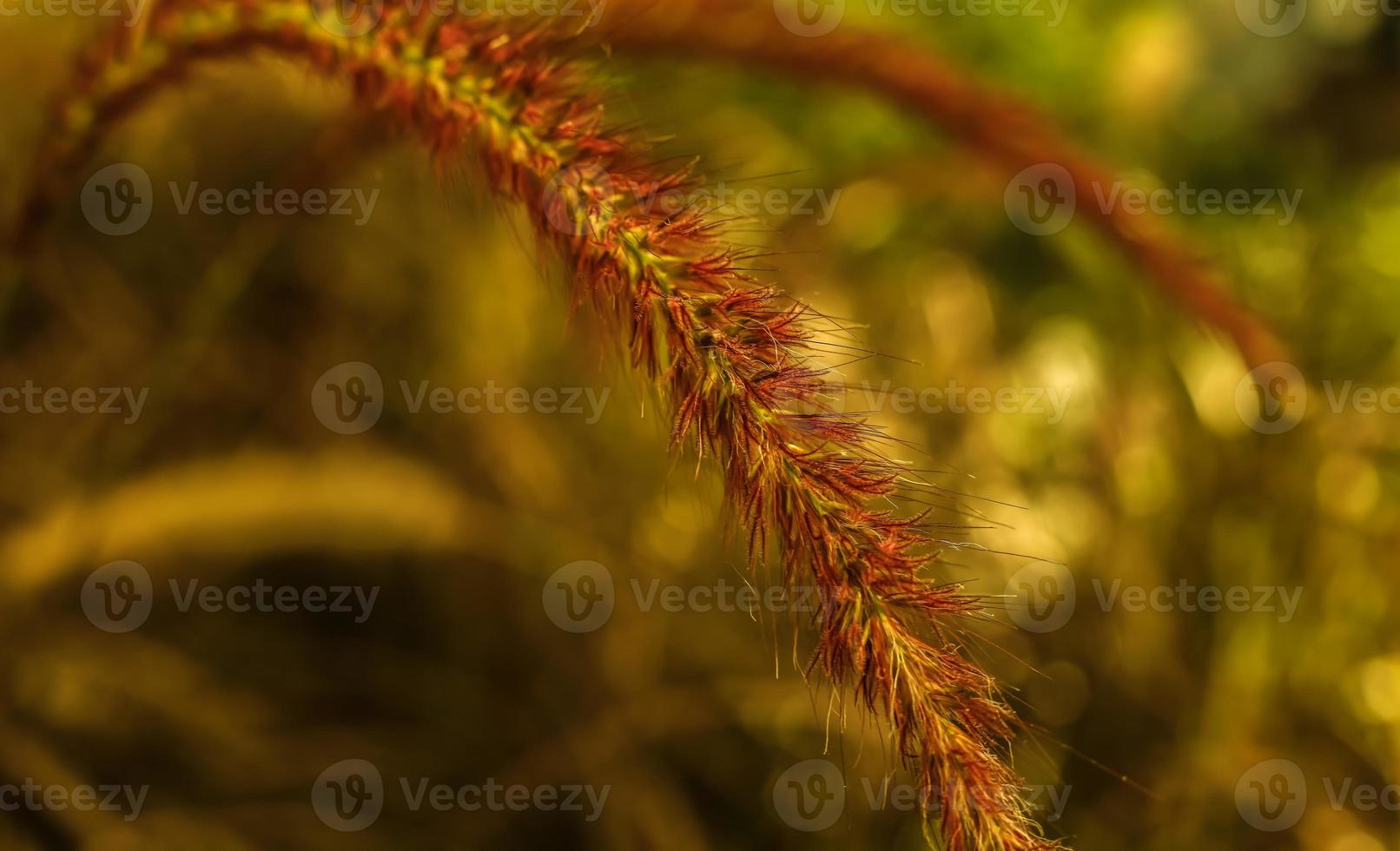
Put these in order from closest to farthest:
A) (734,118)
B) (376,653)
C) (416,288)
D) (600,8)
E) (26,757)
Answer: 1. (600,8)
2. (26,757)
3. (376,653)
4. (416,288)
5. (734,118)

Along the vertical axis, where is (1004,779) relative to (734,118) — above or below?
below

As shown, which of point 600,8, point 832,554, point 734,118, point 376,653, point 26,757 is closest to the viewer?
point 832,554

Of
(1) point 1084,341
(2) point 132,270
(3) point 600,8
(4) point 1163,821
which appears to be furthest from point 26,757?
(1) point 1084,341

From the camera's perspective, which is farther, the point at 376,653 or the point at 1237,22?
the point at 1237,22

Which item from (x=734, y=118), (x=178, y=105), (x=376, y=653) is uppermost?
(x=734, y=118)

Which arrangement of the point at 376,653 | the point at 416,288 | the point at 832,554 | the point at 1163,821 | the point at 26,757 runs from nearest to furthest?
the point at 832,554 < the point at 26,757 < the point at 1163,821 < the point at 376,653 < the point at 416,288

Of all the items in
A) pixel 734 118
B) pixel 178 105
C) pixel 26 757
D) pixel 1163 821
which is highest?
pixel 734 118

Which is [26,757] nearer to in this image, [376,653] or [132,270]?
[376,653]

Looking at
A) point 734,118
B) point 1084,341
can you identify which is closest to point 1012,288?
point 1084,341

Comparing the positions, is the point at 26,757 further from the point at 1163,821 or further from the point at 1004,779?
the point at 1163,821
